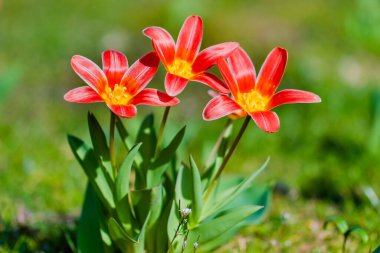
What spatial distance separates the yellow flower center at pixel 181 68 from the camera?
2100mm

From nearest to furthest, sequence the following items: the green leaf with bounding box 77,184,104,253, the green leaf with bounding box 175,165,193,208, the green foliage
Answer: the green foliage → the green leaf with bounding box 175,165,193,208 → the green leaf with bounding box 77,184,104,253

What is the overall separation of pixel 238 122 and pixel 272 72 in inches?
92.1

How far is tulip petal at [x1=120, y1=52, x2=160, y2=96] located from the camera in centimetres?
210

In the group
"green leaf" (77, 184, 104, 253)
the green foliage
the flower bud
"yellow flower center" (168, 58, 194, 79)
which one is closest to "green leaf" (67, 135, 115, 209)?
the green foliage

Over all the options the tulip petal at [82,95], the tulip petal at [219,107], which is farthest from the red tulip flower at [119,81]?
the tulip petal at [219,107]

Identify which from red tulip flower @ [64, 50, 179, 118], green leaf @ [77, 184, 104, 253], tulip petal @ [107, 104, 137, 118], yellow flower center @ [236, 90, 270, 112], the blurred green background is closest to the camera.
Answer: tulip petal @ [107, 104, 137, 118]

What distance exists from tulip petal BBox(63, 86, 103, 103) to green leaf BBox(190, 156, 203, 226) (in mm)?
402

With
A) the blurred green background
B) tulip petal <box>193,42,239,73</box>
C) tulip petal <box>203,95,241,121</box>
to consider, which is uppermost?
tulip petal <box>193,42,239,73</box>

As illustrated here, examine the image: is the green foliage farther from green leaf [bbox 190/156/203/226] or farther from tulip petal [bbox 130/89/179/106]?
tulip petal [bbox 130/89/179/106]

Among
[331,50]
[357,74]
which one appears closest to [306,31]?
[331,50]

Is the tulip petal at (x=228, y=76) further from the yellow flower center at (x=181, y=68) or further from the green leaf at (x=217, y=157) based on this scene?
the green leaf at (x=217, y=157)

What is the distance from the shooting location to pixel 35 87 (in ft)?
16.8

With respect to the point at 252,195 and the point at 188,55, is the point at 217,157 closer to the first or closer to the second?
the point at 188,55

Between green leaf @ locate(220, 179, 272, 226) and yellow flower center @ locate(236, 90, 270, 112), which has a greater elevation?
yellow flower center @ locate(236, 90, 270, 112)
